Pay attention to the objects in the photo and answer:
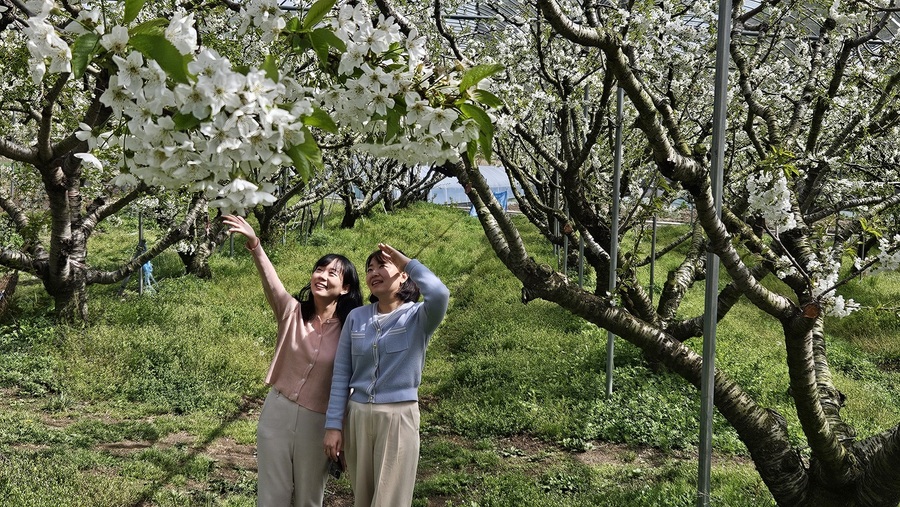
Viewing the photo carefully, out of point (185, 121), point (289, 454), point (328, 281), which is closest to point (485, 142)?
point (185, 121)

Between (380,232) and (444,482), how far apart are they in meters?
10.3

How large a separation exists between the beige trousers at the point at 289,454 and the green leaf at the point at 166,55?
1.91 m

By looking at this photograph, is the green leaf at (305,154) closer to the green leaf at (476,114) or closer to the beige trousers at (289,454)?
the green leaf at (476,114)

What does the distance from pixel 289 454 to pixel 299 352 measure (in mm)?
402

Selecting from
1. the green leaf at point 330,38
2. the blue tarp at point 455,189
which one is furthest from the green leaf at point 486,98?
the blue tarp at point 455,189

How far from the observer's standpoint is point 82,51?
1.32 m

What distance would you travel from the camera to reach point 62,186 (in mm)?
6164

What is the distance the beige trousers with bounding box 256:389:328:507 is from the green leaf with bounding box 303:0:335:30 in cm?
179

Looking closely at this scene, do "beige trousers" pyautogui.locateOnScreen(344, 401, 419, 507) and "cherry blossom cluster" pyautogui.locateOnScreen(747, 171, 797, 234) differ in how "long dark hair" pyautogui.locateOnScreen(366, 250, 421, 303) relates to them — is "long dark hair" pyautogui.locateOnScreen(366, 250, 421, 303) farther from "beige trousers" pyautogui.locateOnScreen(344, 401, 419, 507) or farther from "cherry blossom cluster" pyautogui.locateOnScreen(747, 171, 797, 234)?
"cherry blossom cluster" pyautogui.locateOnScreen(747, 171, 797, 234)

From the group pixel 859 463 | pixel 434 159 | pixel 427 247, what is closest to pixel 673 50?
pixel 859 463

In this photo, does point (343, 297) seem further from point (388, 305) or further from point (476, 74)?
point (476, 74)

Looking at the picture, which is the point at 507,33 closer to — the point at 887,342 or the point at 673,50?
the point at 673,50

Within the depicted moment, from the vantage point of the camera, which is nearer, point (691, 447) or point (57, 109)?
point (691, 447)

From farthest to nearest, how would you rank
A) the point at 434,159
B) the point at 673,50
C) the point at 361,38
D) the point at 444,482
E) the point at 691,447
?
the point at 673,50
the point at 691,447
the point at 444,482
the point at 434,159
the point at 361,38
